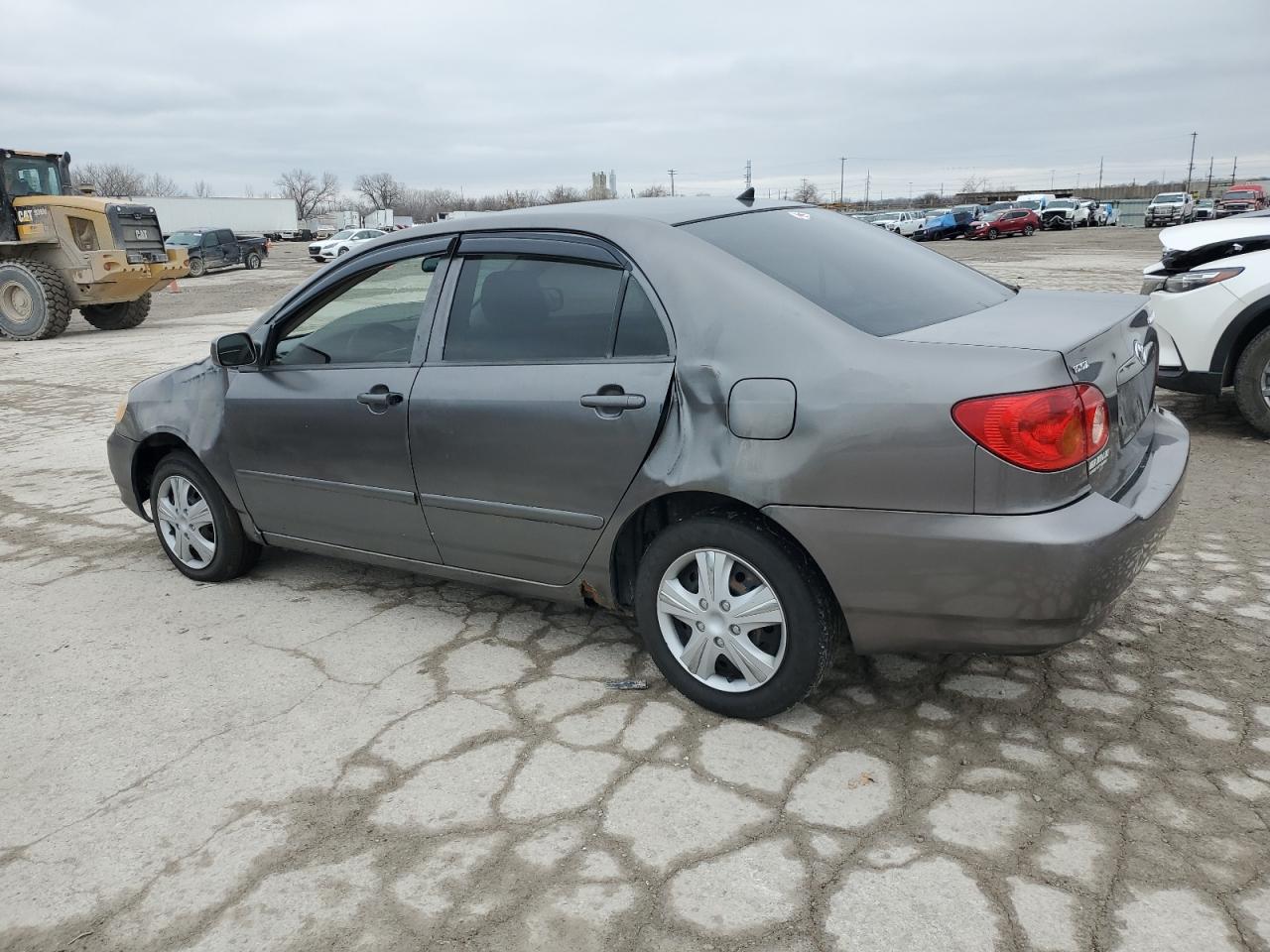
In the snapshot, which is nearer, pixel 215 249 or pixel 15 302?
pixel 15 302

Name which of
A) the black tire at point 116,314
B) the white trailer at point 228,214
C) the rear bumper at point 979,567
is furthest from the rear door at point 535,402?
the white trailer at point 228,214

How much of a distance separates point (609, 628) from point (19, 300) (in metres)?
16.6

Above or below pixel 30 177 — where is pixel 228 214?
below

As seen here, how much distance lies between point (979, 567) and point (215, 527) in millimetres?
3356

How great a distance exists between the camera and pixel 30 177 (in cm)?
1667

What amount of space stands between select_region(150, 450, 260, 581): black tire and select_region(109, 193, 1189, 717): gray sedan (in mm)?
280

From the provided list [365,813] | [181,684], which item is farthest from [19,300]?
[365,813]

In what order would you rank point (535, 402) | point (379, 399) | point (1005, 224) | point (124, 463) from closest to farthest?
point (535, 402), point (379, 399), point (124, 463), point (1005, 224)

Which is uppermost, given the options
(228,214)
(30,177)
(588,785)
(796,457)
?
(30,177)

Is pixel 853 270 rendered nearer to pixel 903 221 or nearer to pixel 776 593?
pixel 776 593

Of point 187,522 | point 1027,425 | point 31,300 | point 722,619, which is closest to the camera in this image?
point 1027,425

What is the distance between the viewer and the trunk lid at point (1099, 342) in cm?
269

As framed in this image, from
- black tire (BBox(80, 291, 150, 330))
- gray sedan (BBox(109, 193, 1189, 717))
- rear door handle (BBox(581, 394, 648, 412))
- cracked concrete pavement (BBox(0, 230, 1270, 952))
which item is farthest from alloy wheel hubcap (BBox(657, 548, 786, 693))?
black tire (BBox(80, 291, 150, 330))

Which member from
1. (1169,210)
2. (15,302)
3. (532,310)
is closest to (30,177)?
(15,302)
